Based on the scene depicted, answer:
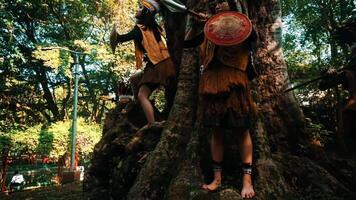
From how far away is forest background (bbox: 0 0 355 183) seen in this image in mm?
19156

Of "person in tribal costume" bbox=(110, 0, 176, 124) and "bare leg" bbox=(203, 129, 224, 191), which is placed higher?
"person in tribal costume" bbox=(110, 0, 176, 124)

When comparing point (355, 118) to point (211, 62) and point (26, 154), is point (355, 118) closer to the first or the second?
point (211, 62)

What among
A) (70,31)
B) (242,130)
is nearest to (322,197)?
(242,130)

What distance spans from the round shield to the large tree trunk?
3.59ft

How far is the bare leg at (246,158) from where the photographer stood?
12.5 ft

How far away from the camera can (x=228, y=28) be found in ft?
12.8

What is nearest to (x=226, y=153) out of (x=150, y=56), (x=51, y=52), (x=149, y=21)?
(x=150, y=56)

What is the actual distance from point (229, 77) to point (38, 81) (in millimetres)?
23457

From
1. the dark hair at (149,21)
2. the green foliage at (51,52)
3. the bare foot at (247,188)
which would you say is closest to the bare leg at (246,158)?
the bare foot at (247,188)

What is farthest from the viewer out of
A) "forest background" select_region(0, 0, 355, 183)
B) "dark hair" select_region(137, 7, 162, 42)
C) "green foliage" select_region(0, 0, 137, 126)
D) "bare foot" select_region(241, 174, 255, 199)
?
"green foliage" select_region(0, 0, 137, 126)

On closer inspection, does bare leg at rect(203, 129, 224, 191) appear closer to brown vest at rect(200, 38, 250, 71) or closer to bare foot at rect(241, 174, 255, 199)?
bare foot at rect(241, 174, 255, 199)

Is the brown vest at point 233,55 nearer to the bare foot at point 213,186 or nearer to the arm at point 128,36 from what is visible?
the bare foot at point 213,186

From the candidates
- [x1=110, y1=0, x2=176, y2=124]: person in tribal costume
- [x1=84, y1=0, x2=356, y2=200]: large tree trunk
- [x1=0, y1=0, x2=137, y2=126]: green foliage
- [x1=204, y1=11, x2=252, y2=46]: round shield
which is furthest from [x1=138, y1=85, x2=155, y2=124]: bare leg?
[x1=0, y1=0, x2=137, y2=126]: green foliage

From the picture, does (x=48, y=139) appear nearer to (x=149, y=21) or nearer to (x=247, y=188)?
(x=149, y=21)
